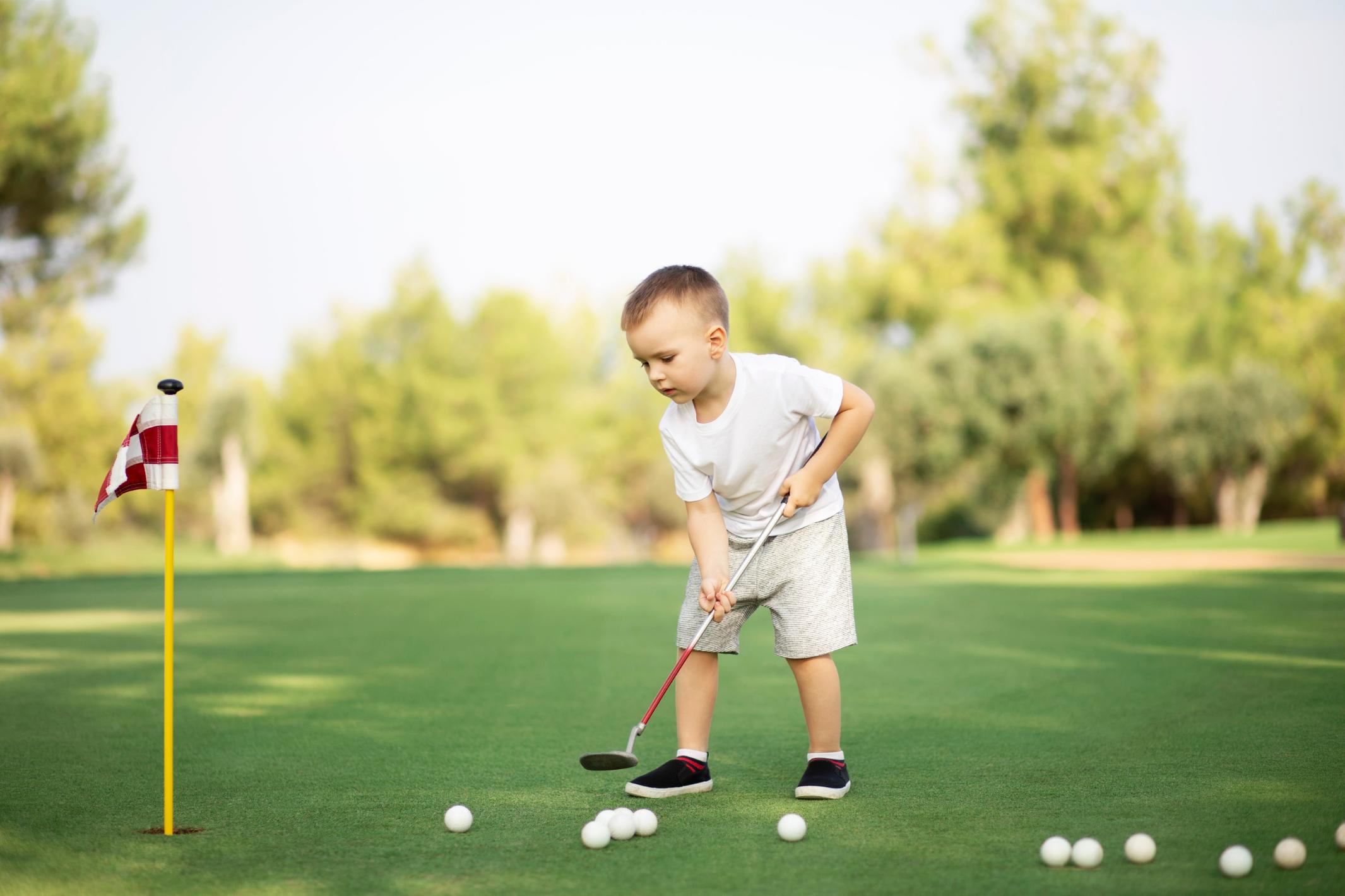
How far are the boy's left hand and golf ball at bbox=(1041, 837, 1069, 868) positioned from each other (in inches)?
50.1

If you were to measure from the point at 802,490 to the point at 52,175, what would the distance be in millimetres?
19514

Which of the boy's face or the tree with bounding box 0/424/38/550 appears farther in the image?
the tree with bounding box 0/424/38/550

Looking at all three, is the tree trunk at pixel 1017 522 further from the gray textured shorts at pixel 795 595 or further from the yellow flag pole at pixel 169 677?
the yellow flag pole at pixel 169 677

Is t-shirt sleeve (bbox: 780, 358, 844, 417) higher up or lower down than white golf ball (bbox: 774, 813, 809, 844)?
higher up

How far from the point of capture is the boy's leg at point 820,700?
3547 mm

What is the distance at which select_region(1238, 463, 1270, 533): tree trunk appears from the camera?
28.7m

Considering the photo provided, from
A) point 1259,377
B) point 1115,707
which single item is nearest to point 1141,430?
point 1259,377

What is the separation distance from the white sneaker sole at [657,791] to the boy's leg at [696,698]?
6.2 inches

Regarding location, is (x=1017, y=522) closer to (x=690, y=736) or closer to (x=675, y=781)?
(x=690, y=736)

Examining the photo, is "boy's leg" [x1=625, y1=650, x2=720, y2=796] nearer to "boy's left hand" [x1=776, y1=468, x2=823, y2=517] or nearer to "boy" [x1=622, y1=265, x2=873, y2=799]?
"boy" [x1=622, y1=265, x2=873, y2=799]

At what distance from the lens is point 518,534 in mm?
41750

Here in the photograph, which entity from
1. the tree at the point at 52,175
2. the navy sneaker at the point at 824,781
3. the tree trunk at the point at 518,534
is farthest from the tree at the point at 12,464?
the navy sneaker at the point at 824,781

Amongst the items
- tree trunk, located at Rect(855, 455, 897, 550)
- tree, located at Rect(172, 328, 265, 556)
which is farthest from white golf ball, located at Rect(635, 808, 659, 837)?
tree, located at Rect(172, 328, 265, 556)

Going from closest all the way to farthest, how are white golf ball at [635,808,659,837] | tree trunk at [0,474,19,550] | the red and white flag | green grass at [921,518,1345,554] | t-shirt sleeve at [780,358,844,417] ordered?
white golf ball at [635,808,659,837], the red and white flag, t-shirt sleeve at [780,358,844,417], green grass at [921,518,1345,554], tree trunk at [0,474,19,550]
